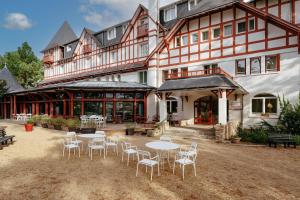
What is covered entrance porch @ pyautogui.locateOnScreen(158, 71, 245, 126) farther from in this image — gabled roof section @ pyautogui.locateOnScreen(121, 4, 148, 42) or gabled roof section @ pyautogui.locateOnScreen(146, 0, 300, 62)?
gabled roof section @ pyautogui.locateOnScreen(121, 4, 148, 42)

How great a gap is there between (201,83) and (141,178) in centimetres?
915

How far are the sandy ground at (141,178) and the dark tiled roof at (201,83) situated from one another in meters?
4.82

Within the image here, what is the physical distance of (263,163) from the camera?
8.35m

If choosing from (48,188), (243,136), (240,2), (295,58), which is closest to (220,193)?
(48,188)

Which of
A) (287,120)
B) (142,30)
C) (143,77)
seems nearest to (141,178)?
Result: (287,120)

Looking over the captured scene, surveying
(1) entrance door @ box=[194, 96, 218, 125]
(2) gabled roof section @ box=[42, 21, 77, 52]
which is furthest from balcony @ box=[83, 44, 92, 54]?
(1) entrance door @ box=[194, 96, 218, 125]

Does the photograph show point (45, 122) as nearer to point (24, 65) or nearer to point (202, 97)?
point (202, 97)

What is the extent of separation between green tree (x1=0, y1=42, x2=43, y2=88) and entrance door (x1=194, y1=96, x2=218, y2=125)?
3283 cm

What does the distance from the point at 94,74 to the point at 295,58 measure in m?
19.3

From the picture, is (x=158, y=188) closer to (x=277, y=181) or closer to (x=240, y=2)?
(x=277, y=181)

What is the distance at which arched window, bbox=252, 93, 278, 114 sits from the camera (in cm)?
1442

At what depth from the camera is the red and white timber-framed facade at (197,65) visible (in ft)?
46.0

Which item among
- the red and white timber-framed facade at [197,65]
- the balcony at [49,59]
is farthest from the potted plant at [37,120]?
the balcony at [49,59]

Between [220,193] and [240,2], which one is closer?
[220,193]
